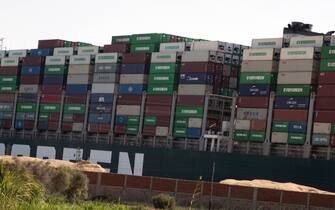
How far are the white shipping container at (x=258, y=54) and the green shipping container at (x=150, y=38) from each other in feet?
46.5

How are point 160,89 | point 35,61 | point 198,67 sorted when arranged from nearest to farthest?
point 198,67, point 160,89, point 35,61

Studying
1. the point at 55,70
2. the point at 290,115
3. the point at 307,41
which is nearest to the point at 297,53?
the point at 307,41

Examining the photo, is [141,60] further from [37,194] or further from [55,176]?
[37,194]

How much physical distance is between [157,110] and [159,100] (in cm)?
110

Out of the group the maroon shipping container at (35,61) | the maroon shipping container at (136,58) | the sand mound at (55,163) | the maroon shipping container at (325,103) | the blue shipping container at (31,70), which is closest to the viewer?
the sand mound at (55,163)

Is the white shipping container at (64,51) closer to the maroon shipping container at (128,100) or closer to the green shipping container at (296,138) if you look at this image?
the maroon shipping container at (128,100)

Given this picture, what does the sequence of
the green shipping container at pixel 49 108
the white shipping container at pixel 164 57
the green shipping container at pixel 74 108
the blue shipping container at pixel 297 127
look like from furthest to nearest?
the green shipping container at pixel 49 108, the green shipping container at pixel 74 108, the white shipping container at pixel 164 57, the blue shipping container at pixel 297 127

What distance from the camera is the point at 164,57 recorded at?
3009 inches

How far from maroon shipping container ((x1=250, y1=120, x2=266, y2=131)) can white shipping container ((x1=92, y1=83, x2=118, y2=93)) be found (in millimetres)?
20383

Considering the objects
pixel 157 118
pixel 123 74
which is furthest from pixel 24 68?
pixel 157 118

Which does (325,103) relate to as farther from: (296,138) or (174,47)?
(174,47)

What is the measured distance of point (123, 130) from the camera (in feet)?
263

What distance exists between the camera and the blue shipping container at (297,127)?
62.5m

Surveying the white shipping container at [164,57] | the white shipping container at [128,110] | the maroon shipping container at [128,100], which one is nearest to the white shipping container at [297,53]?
the white shipping container at [164,57]
